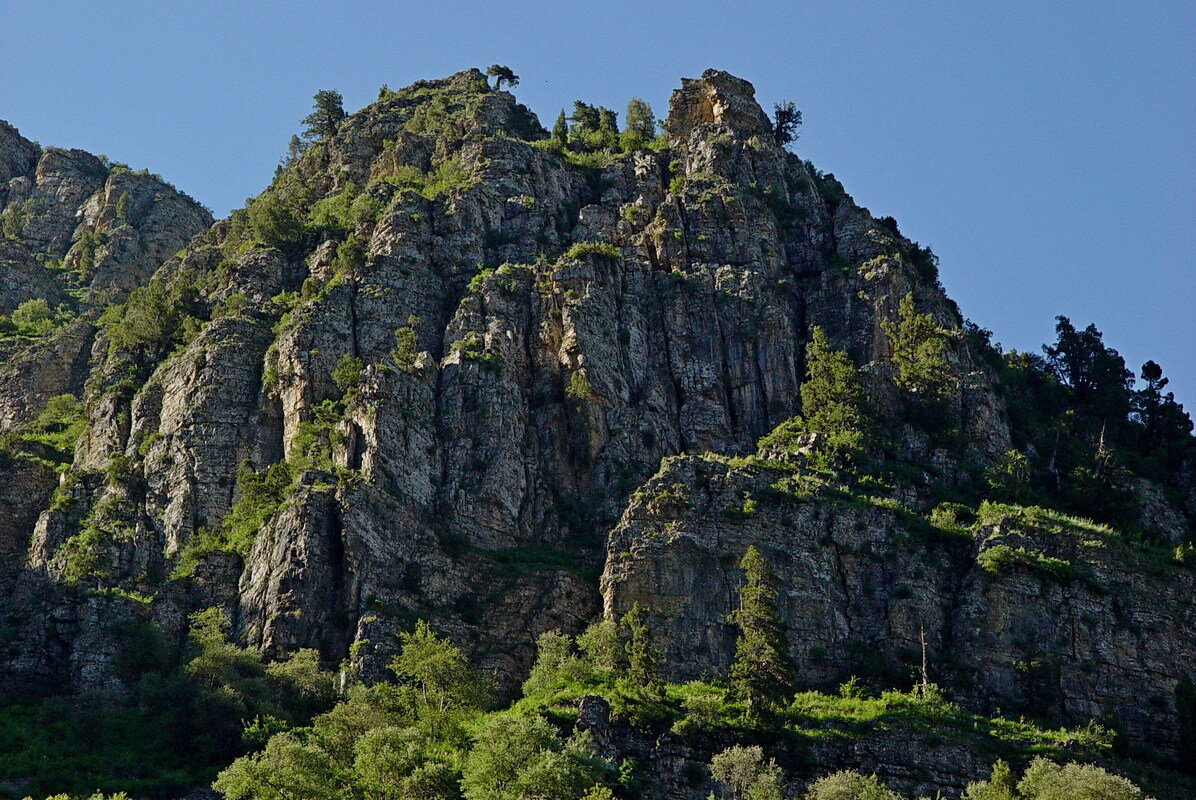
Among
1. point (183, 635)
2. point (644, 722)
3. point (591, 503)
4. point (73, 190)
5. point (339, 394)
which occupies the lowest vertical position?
point (644, 722)

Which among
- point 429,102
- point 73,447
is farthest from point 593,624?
point 429,102

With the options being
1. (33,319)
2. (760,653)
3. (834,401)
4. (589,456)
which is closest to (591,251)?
(589,456)

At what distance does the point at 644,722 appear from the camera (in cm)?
7906

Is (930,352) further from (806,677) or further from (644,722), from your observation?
(644,722)

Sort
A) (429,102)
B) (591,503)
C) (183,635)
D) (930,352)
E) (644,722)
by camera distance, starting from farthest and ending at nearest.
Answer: (429,102) < (930,352) < (591,503) < (183,635) < (644,722)

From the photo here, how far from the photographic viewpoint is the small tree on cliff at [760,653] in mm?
80562

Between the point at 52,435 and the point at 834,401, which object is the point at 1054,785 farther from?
the point at 52,435

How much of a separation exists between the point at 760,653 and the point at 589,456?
Answer: 25.4 metres

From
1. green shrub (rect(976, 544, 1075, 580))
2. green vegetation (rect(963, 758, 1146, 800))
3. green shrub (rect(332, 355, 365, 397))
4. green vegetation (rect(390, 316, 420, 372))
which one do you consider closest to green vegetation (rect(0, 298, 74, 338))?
green vegetation (rect(390, 316, 420, 372))

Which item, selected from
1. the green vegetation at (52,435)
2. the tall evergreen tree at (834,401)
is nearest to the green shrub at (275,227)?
the green vegetation at (52,435)

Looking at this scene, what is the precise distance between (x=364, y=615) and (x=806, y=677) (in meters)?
26.2

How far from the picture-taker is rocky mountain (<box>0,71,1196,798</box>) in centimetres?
8825

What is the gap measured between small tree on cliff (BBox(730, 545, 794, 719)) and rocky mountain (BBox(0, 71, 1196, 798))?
3.31 metres

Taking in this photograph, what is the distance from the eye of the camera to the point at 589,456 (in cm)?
10319
